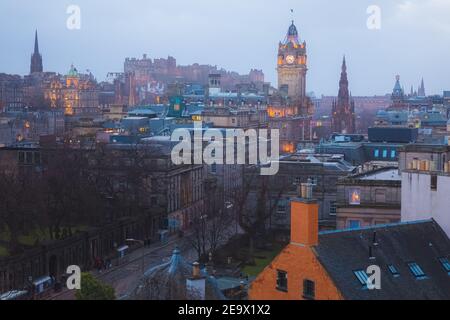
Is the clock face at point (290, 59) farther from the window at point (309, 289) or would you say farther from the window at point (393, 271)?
the window at point (309, 289)

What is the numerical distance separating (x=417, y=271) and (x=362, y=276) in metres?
2.93

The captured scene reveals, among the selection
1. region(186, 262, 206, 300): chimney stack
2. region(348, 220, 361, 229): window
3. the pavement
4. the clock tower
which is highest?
the clock tower

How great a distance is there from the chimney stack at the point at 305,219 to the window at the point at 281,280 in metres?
1.09

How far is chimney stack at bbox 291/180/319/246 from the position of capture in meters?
25.3

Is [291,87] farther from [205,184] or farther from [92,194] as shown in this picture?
[92,194]

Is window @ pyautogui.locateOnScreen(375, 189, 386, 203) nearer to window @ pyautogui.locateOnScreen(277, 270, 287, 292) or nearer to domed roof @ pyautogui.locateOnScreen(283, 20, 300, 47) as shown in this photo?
window @ pyautogui.locateOnScreen(277, 270, 287, 292)

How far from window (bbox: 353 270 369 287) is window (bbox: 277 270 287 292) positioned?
2207mm

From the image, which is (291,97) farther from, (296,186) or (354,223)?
(354,223)

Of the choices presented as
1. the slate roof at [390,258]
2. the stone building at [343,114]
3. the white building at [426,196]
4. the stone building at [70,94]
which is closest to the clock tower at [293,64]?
the stone building at [343,114]

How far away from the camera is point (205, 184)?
232 ft

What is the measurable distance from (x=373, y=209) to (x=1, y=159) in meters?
35.6

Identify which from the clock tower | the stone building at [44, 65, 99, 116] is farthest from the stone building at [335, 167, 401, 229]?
the stone building at [44, 65, 99, 116]

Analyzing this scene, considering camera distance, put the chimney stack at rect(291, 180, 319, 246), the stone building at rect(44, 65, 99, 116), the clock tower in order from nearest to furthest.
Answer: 1. the chimney stack at rect(291, 180, 319, 246)
2. the clock tower
3. the stone building at rect(44, 65, 99, 116)
